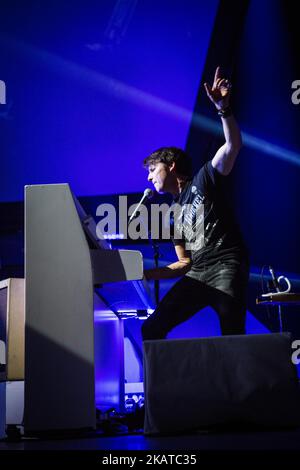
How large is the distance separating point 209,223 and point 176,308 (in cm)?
48

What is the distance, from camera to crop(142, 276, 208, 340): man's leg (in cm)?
285

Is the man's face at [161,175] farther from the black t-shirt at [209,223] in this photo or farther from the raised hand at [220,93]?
the raised hand at [220,93]

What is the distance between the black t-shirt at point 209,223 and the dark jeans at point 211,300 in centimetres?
7

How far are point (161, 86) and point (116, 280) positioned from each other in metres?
3.04

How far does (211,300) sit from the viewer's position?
2877mm

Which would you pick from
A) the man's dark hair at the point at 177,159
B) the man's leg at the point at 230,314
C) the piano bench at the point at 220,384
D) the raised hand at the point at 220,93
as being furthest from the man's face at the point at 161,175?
the piano bench at the point at 220,384

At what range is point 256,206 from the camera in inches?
208

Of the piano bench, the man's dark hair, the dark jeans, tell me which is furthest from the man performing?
the piano bench

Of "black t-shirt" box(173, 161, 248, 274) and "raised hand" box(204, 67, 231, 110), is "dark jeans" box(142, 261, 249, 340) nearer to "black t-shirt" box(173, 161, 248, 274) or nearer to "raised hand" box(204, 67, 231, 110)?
"black t-shirt" box(173, 161, 248, 274)
